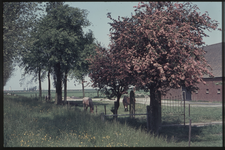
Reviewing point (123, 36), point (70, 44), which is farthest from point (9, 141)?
point (70, 44)

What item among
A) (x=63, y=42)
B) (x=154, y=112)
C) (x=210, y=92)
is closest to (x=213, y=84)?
(x=210, y=92)

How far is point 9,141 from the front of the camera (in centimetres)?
945

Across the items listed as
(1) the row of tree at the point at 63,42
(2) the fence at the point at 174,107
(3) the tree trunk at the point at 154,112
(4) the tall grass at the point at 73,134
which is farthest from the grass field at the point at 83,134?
(1) the row of tree at the point at 63,42

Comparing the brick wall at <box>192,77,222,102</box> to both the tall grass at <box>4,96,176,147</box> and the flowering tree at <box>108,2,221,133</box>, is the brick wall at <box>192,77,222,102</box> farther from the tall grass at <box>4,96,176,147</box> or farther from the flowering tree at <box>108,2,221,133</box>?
the tall grass at <box>4,96,176,147</box>

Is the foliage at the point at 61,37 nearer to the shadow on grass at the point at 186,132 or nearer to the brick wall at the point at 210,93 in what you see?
the shadow on grass at the point at 186,132

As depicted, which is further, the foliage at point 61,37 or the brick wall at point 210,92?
the brick wall at point 210,92

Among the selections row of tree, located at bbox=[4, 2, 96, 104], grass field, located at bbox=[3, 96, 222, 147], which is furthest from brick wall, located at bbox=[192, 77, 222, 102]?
grass field, located at bbox=[3, 96, 222, 147]

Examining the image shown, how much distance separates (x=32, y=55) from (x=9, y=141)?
20595mm

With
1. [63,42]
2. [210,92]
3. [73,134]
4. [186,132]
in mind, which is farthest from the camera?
[210,92]

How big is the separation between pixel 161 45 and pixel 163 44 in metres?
0.11

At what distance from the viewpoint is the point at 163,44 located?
1052 cm

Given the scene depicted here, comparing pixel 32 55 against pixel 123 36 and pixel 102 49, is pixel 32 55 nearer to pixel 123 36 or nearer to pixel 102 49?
pixel 102 49

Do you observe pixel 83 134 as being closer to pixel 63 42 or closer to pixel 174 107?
pixel 63 42

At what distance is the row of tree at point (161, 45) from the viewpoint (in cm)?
1013
